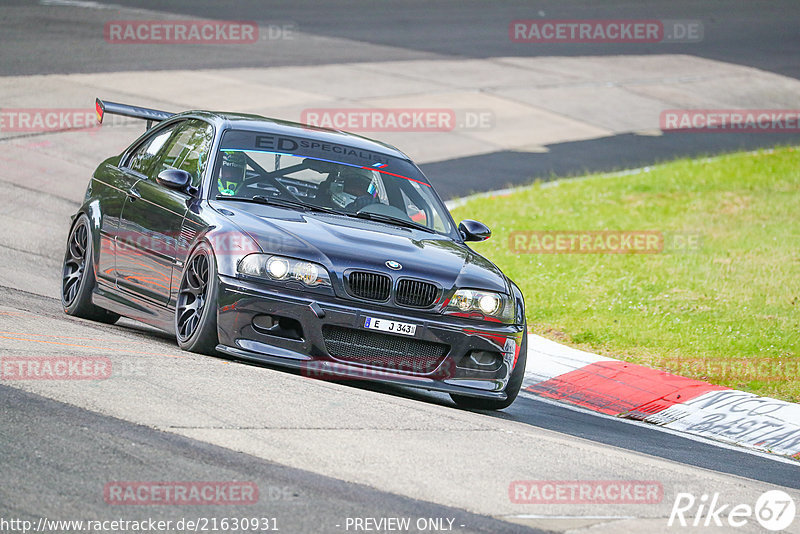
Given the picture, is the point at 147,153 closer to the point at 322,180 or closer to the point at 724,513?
the point at 322,180

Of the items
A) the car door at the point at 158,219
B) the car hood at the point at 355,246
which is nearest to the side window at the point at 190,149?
the car door at the point at 158,219

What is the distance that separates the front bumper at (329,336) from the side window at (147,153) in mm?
2279

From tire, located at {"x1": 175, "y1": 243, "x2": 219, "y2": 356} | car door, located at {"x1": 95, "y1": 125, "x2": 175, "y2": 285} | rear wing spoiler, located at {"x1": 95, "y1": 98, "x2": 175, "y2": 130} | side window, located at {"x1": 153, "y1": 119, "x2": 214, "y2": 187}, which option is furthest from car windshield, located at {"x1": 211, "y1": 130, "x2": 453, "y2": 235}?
rear wing spoiler, located at {"x1": 95, "y1": 98, "x2": 175, "y2": 130}

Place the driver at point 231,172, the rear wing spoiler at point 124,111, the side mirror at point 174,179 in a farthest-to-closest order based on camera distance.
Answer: the rear wing spoiler at point 124,111, the driver at point 231,172, the side mirror at point 174,179

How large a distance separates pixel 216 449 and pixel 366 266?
213 cm

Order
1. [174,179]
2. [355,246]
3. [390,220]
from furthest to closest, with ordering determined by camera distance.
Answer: [390,220]
[174,179]
[355,246]

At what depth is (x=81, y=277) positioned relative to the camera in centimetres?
918

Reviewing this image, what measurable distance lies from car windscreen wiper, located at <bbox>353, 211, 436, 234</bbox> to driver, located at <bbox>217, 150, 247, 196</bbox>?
813 millimetres

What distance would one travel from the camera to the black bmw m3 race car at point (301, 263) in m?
7.20

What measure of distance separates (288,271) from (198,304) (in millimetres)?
710

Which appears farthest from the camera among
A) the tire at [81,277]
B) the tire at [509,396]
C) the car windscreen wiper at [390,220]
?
the tire at [81,277]

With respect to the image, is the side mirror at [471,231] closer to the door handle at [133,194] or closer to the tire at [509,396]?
the tire at [509,396]

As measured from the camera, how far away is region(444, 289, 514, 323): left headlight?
7441 mm

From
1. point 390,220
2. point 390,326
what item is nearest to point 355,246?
point 390,326
